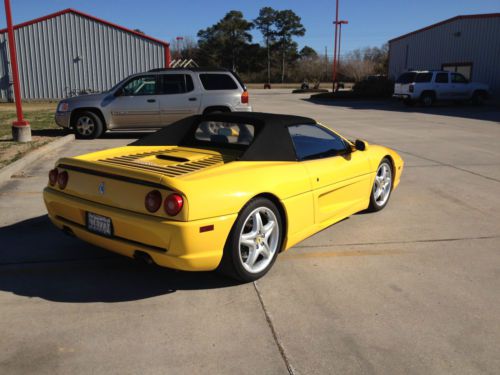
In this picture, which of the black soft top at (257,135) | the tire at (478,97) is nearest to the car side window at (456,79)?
the tire at (478,97)

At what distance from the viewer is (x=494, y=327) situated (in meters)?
3.25

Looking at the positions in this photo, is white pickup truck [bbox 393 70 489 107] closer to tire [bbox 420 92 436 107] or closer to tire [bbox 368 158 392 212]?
tire [bbox 420 92 436 107]

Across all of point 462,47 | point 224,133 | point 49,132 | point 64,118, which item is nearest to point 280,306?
point 224,133

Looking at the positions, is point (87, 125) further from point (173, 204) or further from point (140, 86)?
point (173, 204)

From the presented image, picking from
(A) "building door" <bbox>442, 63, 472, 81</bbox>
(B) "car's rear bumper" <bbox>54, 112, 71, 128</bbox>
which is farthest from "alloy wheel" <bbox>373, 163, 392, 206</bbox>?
(A) "building door" <bbox>442, 63, 472, 81</bbox>

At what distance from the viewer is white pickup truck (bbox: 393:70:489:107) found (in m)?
25.0

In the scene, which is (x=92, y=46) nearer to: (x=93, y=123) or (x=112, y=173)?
(x=93, y=123)

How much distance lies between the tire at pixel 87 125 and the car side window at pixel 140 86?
3.25ft

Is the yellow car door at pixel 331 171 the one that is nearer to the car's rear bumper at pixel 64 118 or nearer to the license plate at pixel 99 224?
the license plate at pixel 99 224

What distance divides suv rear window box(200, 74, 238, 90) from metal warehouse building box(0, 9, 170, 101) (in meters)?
15.0

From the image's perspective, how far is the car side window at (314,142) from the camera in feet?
15.0

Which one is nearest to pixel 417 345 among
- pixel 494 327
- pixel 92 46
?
pixel 494 327

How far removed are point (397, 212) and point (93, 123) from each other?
8.73 meters

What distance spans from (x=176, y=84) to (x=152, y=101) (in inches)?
30.7
